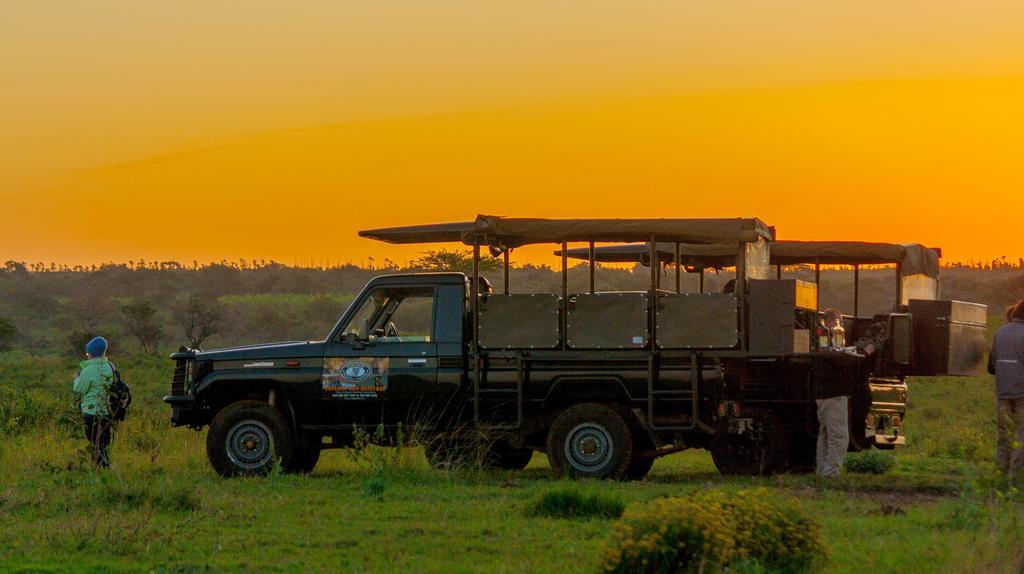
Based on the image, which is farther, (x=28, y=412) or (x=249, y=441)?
(x=28, y=412)

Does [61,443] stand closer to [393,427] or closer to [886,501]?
[393,427]

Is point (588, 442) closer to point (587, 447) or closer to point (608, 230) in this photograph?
point (587, 447)

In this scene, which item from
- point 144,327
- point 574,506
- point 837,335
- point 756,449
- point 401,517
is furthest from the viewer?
point 144,327

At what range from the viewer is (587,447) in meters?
15.5

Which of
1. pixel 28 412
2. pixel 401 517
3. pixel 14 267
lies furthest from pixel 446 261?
pixel 14 267

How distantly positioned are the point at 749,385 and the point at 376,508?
528 cm

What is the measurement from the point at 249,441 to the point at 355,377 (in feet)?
4.80

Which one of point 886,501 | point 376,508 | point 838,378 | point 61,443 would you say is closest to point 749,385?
point 838,378

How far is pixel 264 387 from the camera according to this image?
16.5 meters

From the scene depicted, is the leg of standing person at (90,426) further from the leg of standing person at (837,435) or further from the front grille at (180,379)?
the leg of standing person at (837,435)

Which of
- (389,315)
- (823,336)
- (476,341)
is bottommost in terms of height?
(476,341)

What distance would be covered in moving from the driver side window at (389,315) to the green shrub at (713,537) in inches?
286

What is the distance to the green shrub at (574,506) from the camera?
468 inches

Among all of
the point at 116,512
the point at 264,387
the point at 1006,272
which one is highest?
the point at 1006,272
